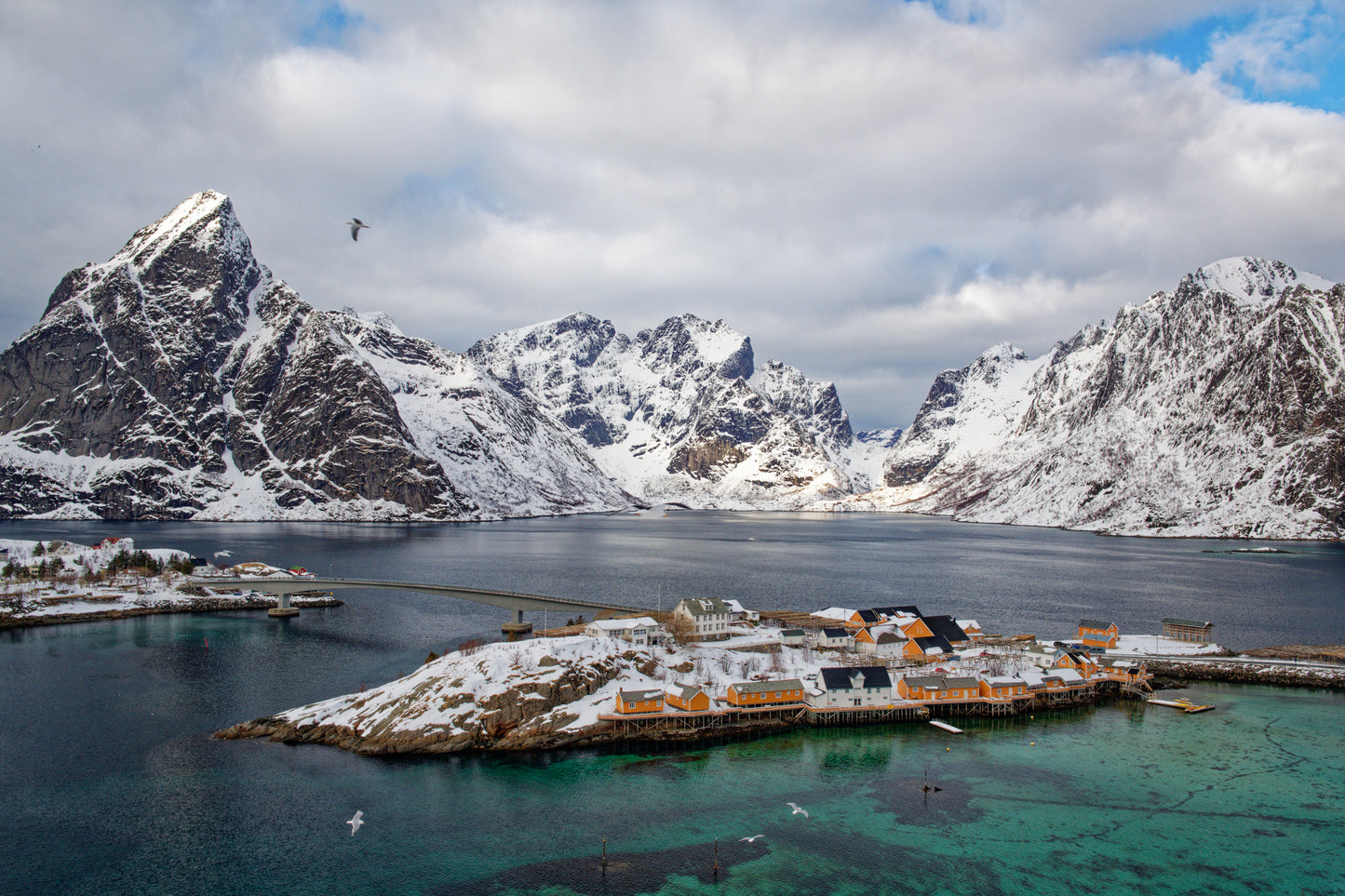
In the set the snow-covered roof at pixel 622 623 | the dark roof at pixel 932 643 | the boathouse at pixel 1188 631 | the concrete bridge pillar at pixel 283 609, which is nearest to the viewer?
the snow-covered roof at pixel 622 623

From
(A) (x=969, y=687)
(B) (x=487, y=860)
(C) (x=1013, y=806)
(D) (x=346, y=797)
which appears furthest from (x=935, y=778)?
(D) (x=346, y=797)

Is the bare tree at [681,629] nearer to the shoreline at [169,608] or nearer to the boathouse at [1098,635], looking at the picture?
the boathouse at [1098,635]

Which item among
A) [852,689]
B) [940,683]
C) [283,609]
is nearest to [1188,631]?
[940,683]

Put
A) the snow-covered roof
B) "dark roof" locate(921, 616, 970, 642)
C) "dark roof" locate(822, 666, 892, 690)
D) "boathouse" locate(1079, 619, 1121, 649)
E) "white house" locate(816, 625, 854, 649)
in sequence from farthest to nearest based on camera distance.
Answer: "boathouse" locate(1079, 619, 1121, 649), "dark roof" locate(921, 616, 970, 642), "white house" locate(816, 625, 854, 649), the snow-covered roof, "dark roof" locate(822, 666, 892, 690)

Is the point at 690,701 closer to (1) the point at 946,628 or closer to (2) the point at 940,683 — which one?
(2) the point at 940,683

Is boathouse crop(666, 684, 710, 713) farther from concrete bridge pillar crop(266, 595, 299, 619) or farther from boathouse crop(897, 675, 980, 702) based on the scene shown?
concrete bridge pillar crop(266, 595, 299, 619)

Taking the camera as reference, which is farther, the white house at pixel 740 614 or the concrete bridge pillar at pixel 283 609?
the concrete bridge pillar at pixel 283 609

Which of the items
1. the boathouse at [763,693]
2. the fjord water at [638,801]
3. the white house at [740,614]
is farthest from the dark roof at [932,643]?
the white house at [740,614]

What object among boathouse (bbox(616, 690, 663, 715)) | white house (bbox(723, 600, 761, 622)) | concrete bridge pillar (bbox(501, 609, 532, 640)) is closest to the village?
boathouse (bbox(616, 690, 663, 715))
